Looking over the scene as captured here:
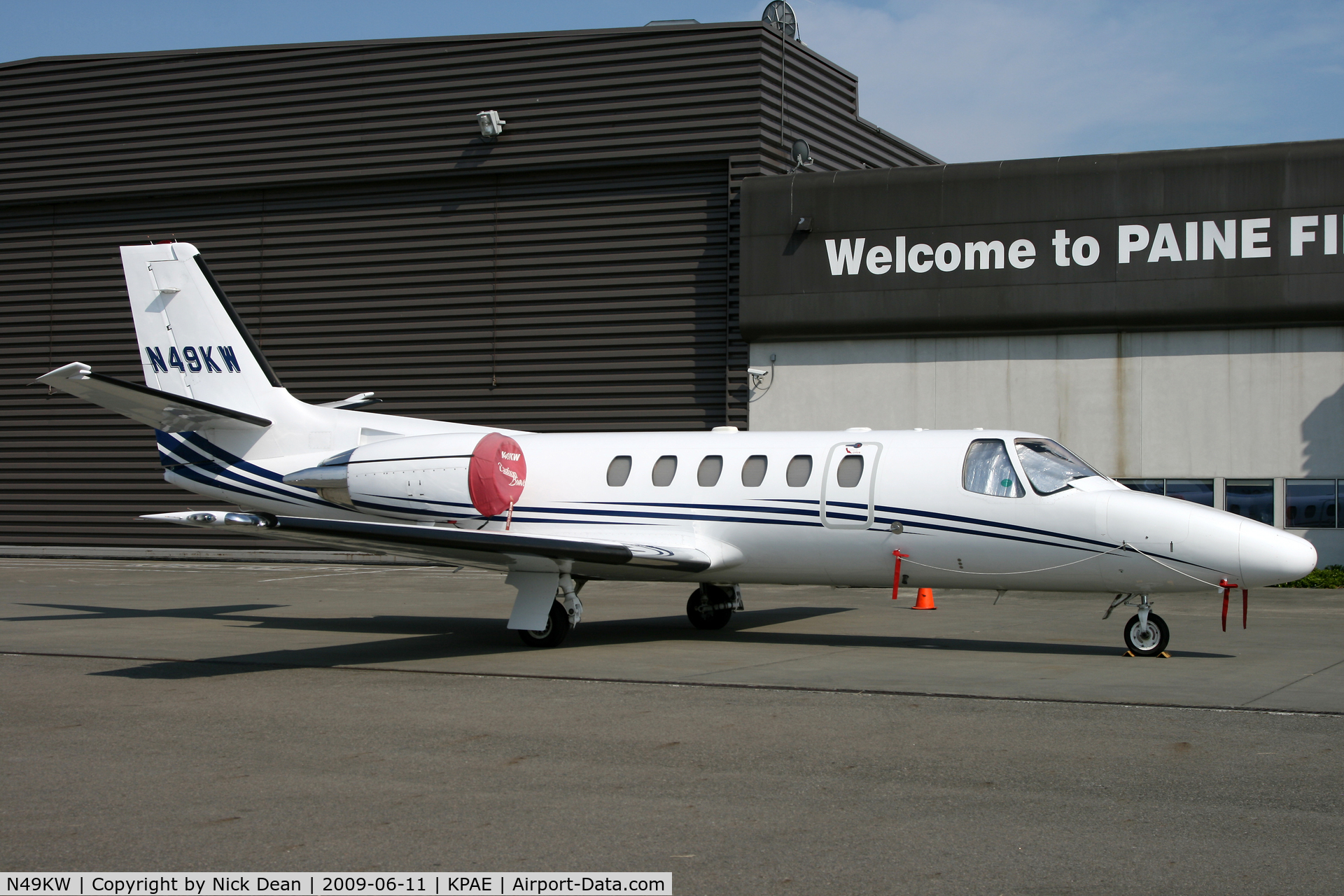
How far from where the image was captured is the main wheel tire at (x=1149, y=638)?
12.2 m

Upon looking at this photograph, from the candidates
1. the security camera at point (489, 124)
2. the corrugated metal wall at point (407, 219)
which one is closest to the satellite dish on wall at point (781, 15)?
the corrugated metal wall at point (407, 219)

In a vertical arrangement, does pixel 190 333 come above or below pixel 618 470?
above

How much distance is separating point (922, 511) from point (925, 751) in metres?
5.53

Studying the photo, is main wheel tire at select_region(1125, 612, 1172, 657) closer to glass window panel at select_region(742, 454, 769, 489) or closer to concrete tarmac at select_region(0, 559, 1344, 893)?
concrete tarmac at select_region(0, 559, 1344, 893)

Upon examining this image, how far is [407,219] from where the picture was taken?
97.1 ft

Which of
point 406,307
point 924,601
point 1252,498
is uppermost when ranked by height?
point 406,307

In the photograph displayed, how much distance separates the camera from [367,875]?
5.20m

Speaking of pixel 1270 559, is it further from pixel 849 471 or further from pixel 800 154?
pixel 800 154

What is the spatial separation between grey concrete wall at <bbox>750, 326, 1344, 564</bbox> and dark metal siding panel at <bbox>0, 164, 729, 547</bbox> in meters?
2.75

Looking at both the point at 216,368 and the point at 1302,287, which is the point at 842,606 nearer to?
the point at 216,368

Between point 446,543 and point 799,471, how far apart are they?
4108mm

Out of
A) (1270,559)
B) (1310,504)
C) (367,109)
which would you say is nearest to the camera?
(1270,559)

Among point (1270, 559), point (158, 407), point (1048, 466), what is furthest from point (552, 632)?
point (1270, 559)

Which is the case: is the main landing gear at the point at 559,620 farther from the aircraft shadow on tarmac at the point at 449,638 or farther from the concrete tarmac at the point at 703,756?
the concrete tarmac at the point at 703,756
